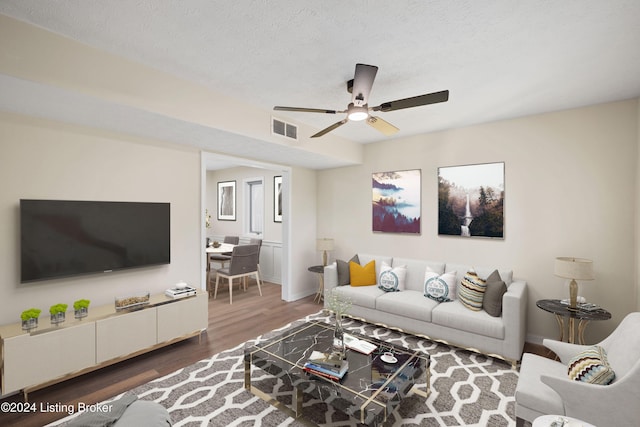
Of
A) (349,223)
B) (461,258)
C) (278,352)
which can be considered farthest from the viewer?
(349,223)

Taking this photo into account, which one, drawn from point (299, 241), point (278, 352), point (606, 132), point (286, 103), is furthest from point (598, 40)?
point (299, 241)

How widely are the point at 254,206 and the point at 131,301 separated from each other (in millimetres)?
4200

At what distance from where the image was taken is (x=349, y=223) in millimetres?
5184

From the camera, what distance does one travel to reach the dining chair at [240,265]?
16.3ft

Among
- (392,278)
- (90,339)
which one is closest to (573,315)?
(392,278)

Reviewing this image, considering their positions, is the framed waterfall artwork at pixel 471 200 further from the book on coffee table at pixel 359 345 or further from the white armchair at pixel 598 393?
the book on coffee table at pixel 359 345

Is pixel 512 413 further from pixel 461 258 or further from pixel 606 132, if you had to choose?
pixel 606 132

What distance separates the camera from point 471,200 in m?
3.87

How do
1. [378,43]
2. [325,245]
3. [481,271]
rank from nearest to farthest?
[378,43] → [481,271] → [325,245]

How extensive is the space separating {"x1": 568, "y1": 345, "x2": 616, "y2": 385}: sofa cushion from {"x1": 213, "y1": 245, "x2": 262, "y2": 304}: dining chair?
14.2 ft

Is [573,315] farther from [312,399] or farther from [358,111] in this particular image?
[358,111]

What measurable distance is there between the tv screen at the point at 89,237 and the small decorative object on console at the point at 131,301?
339 mm

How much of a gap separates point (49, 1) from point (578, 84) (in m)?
4.06

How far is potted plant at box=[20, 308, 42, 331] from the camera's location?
2326 millimetres
